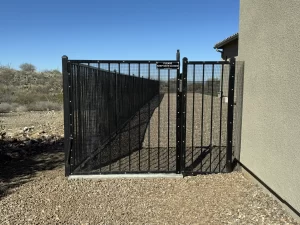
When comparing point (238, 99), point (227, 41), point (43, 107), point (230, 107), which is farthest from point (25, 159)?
point (43, 107)

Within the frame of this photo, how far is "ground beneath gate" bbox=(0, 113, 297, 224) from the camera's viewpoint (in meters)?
4.05

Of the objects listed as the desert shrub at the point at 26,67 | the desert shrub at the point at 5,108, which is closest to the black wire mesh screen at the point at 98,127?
the desert shrub at the point at 5,108

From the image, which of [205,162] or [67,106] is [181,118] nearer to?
[205,162]

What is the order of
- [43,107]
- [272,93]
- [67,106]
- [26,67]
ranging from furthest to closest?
[26,67], [43,107], [67,106], [272,93]

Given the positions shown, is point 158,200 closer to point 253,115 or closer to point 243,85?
point 253,115

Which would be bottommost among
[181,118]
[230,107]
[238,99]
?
[181,118]

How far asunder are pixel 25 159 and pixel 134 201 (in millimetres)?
3611

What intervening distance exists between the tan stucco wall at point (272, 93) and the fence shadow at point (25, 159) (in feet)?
12.6

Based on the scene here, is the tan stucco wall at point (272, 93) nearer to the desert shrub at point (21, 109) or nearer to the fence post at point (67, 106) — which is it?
the fence post at point (67, 106)

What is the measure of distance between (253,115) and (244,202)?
1.37 m

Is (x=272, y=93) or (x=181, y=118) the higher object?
(x=272, y=93)

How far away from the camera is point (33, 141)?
8.95m

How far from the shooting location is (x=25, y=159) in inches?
284

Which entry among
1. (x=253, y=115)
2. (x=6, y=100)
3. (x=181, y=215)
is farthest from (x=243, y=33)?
(x=6, y=100)
